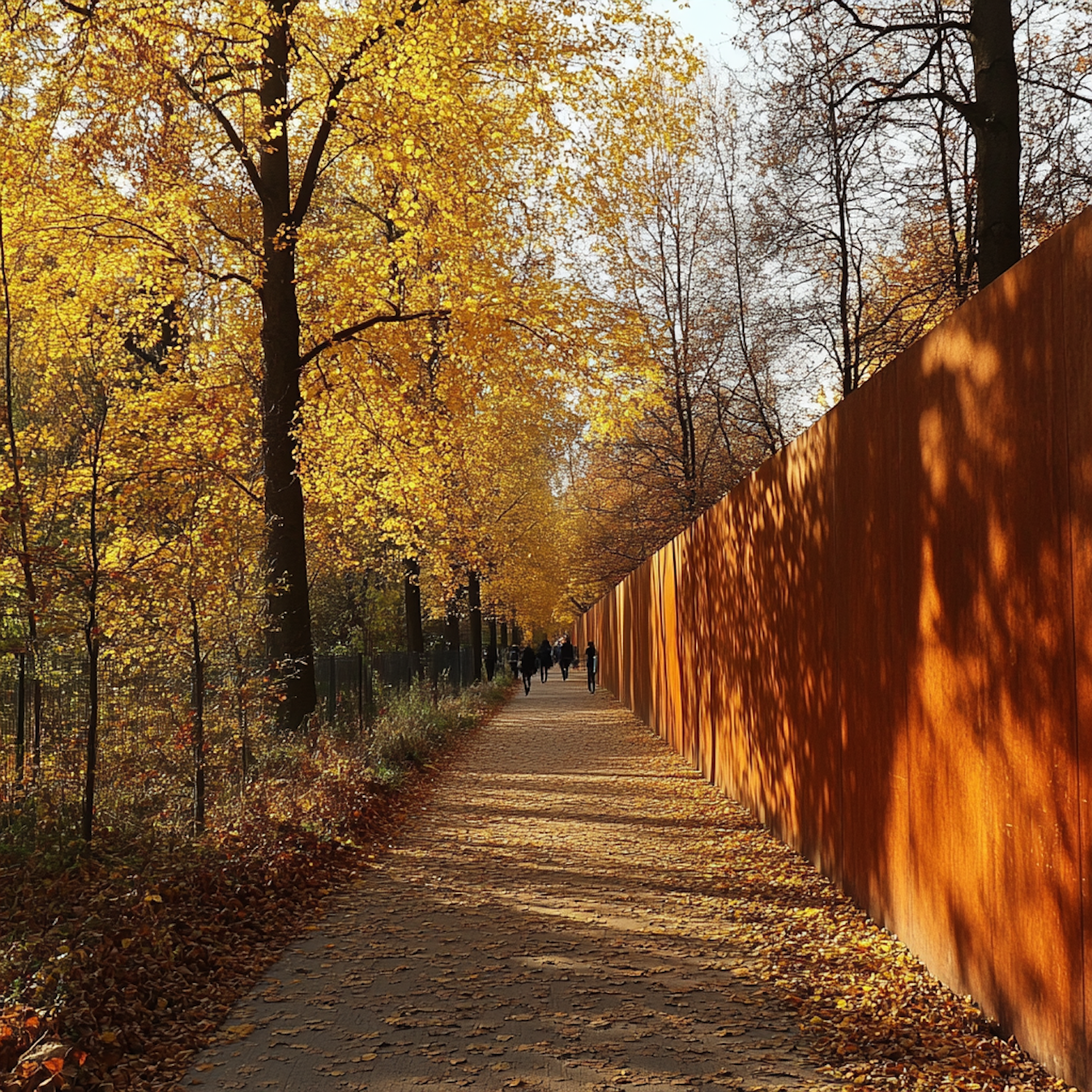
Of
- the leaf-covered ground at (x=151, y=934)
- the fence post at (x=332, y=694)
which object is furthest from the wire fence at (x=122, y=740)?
the fence post at (x=332, y=694)

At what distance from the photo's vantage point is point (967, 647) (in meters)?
4.25

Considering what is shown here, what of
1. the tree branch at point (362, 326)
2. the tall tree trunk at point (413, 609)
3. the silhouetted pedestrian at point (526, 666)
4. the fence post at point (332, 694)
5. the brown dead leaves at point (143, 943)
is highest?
the tree branch at point (362, 326)

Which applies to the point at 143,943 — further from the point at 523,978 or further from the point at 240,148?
the point at 240,148

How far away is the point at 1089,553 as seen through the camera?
329cm

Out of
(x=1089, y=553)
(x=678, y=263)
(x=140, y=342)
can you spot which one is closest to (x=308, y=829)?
(x=1089, y=553)

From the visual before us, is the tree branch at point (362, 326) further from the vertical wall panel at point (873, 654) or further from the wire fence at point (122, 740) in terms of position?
→ the vertical wall panel at point (873, 654)

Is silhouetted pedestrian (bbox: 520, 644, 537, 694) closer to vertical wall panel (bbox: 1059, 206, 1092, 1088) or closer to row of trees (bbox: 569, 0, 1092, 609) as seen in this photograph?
row of trees (bbox: 569, 0, 1092, 609)

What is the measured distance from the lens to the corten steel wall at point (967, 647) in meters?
3.45

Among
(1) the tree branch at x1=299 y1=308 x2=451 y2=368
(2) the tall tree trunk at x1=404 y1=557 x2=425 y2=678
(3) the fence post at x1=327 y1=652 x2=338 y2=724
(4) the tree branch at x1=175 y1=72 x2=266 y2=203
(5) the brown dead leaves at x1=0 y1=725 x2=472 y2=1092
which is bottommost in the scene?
(5) the brown dead leaves at x1=0 y1=725 x2=472 y2=1092

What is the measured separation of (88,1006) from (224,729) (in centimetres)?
453

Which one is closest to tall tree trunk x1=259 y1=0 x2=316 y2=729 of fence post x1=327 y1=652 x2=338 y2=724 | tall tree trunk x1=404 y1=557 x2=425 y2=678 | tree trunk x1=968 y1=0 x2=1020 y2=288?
fence post x1=327 y1=652 x2=338 y2=724

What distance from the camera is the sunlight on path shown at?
12.8 feet

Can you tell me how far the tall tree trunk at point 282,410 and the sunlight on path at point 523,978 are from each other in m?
3.17

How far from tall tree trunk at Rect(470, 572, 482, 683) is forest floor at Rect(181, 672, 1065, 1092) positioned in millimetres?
22263
